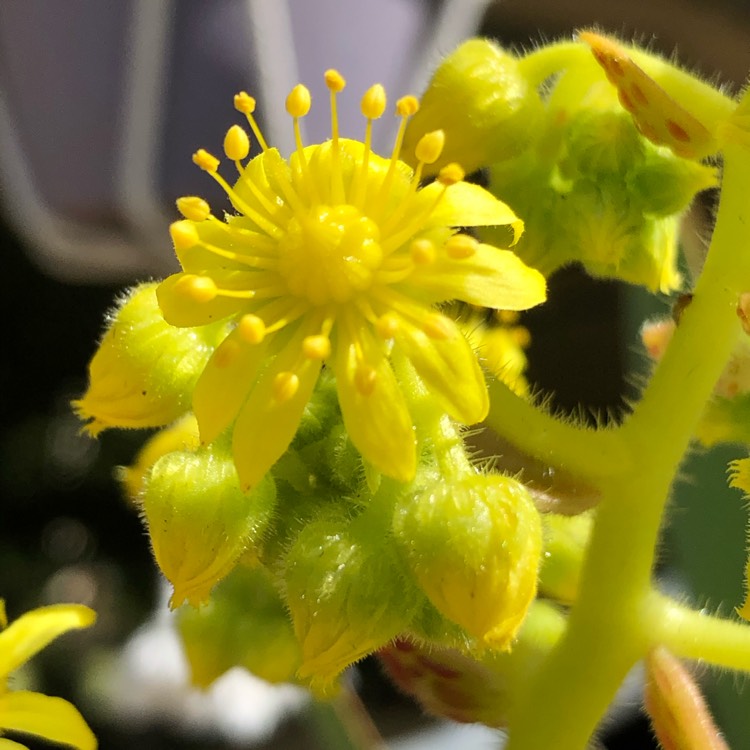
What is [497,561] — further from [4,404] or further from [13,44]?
[4,404]

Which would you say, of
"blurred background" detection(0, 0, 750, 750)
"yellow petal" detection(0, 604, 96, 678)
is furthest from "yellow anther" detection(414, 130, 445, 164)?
"blurred background" detection(0, 0, 750, 750)

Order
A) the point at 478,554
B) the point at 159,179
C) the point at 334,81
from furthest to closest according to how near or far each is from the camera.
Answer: the point at 159,179 → the point at 334,81 → the point at 478,554

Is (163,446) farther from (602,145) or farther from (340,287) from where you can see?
(602,145)

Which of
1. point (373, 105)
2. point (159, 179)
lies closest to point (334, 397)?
point (373, 105)

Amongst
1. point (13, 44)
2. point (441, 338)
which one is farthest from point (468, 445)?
point (13, 44)

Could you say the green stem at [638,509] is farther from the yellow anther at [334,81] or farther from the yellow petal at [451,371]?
the yellow anther at [334,81]
